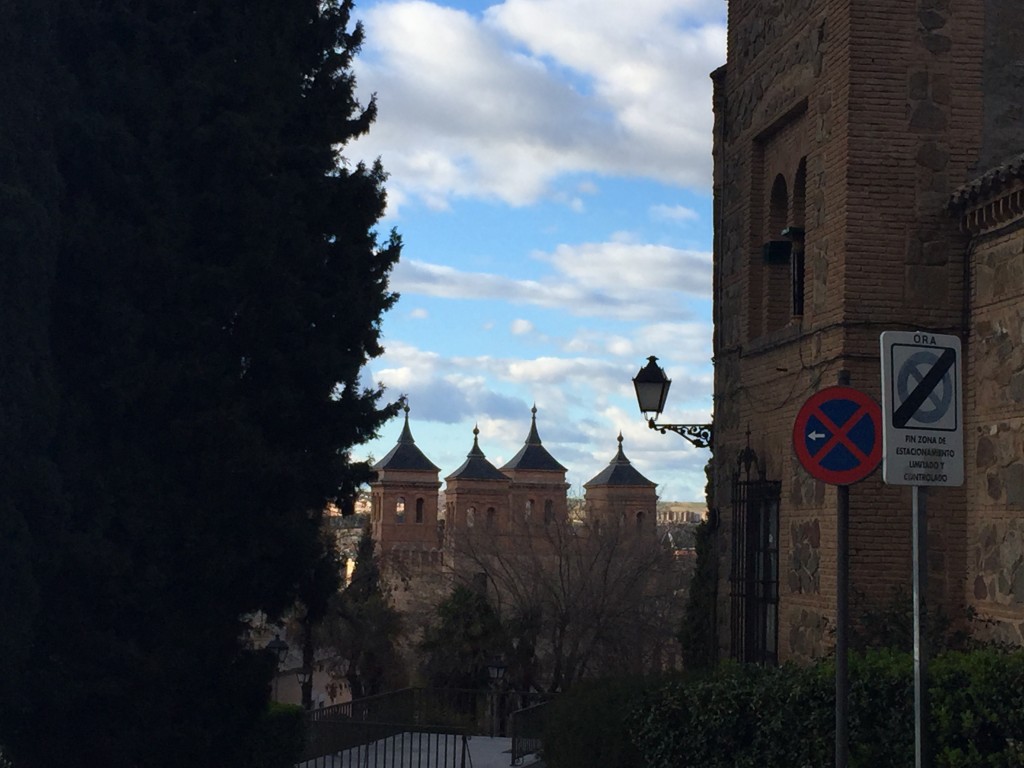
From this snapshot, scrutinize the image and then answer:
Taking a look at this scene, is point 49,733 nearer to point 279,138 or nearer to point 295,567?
point 295,567

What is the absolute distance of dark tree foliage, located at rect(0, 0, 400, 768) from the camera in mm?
12461

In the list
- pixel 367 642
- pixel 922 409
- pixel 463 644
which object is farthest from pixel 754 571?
pixel 367 642

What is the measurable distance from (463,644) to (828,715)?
32447 mm

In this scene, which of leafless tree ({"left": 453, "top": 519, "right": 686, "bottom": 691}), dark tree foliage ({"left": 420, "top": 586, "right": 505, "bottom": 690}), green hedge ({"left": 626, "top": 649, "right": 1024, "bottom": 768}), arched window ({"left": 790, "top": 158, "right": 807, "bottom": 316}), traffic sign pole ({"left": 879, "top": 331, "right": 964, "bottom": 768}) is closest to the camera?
traffic sign pole ({"left": 879, "top": 331, "right": 964, "bottom": 768})

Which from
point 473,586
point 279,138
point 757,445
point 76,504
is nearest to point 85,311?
point 76,504

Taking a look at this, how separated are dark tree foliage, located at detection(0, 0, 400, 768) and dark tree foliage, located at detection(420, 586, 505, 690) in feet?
86.2

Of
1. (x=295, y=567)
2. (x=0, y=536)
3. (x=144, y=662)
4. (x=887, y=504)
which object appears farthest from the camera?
(x=295, y=567)

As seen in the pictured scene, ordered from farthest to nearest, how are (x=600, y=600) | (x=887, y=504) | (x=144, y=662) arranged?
(x=600, y=600), (x=144, y=662), (x=887, y=504)

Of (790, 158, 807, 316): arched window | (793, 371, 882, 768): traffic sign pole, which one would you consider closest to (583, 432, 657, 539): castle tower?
(790, 158, 807, 316): arched window

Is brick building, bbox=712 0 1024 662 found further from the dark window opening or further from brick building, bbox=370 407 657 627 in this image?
brick building, bbox=370 407 657 627

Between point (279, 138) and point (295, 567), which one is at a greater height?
point (279, 138)

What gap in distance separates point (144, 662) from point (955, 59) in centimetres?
871

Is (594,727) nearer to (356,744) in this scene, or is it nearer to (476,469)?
(356,744)

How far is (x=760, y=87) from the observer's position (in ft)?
43.1
